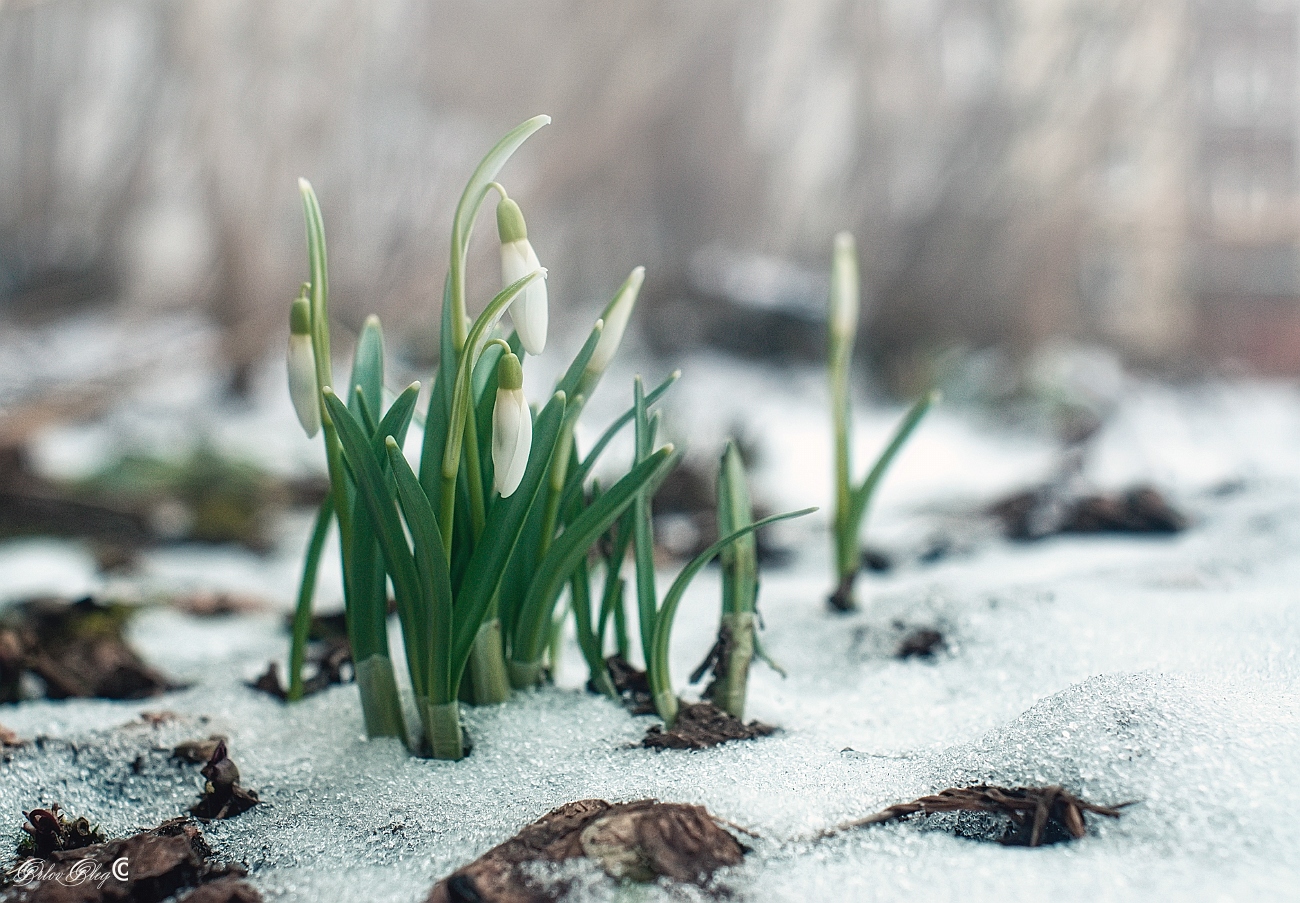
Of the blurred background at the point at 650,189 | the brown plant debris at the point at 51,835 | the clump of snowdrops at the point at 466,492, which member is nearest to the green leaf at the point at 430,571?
the clump of snowdrops at the point at 466,492

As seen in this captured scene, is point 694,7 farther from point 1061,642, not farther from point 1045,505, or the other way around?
point 1061,642

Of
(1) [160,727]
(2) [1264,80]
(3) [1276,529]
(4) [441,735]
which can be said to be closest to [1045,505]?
(3) [1276,529]

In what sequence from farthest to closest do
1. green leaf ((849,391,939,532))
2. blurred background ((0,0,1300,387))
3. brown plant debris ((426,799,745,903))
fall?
blurred background ((0,0,1300,387)), green leaf ((849,391,939,532)), brown plant debris ((426,799,745,903))

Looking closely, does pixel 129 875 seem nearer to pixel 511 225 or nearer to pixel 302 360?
pixel 302 360

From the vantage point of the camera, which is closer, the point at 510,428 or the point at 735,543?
the point at 510,428

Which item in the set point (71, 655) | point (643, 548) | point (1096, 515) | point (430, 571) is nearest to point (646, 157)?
point (1096, 515)

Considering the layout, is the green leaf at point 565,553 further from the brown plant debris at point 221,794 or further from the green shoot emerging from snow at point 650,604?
the brown plant debris at point 221,794

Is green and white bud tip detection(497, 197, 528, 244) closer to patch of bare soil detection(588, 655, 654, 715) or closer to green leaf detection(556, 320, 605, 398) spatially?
green leaf detection(556, 320, 605, 398)

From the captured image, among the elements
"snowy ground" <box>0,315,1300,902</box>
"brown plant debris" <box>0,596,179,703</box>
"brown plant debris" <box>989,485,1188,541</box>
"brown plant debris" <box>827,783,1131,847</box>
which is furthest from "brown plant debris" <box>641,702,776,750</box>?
→ "brown plant debris" <box>989,485,1188,541</box>
